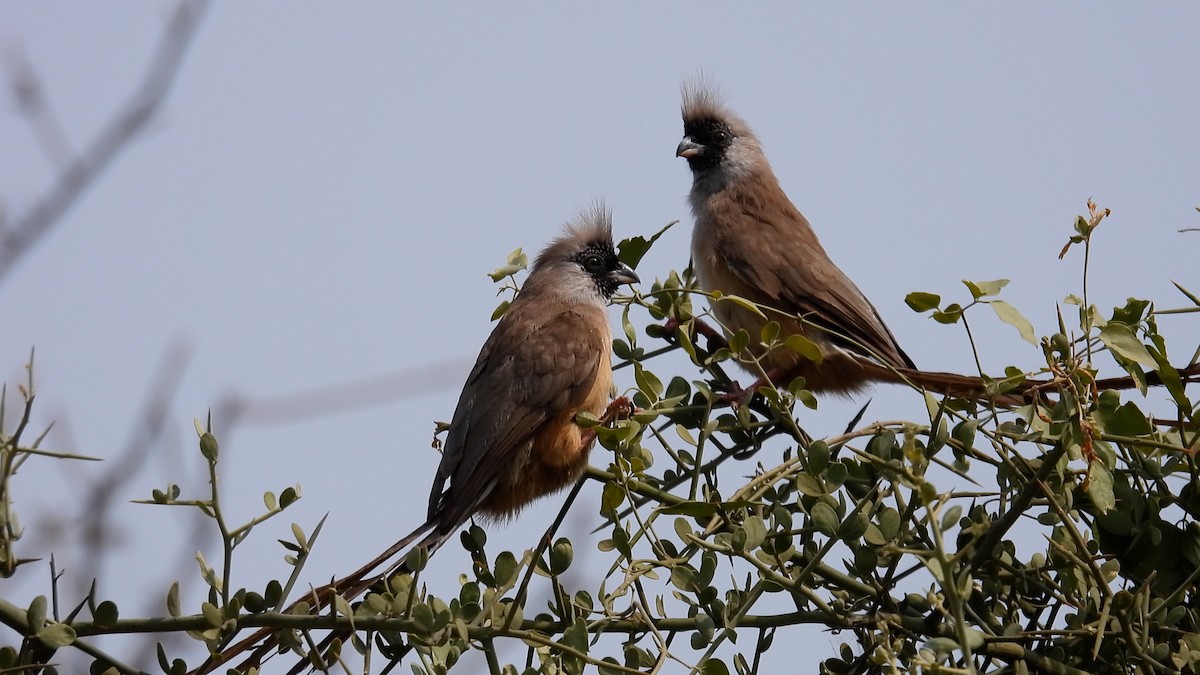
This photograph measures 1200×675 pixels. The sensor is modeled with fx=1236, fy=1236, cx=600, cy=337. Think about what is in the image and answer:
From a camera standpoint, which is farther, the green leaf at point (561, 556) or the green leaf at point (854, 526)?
the green leaf at point (561, 556)

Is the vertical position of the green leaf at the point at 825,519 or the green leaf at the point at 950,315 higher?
the green leaf at the point at 950,315

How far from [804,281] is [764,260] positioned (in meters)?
0.19

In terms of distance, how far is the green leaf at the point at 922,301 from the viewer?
2242mm

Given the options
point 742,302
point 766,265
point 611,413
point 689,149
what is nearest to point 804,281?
point 766,265

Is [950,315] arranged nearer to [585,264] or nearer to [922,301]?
[922,301]

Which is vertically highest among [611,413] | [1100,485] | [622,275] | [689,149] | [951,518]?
[689,149]

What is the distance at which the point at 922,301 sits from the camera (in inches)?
88.7

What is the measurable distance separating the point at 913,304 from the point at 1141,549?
0.68m

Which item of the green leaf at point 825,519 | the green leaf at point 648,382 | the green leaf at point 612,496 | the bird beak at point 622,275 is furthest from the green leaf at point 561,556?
the bird beak at point 622,275

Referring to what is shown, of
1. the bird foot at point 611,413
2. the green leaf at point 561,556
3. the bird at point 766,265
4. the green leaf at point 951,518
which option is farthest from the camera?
the bird at point 766,265

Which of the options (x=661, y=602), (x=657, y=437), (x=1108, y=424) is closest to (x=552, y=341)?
(x=657, y=437)

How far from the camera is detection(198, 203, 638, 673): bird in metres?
3.46

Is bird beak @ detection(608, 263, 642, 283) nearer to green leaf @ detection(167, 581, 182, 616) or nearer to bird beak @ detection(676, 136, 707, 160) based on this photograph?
bird beak @ detection(676, 136, 707, 160)

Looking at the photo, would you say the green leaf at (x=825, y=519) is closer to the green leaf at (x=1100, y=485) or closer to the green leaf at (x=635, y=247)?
the green leaf at (x=1100, y=485)
